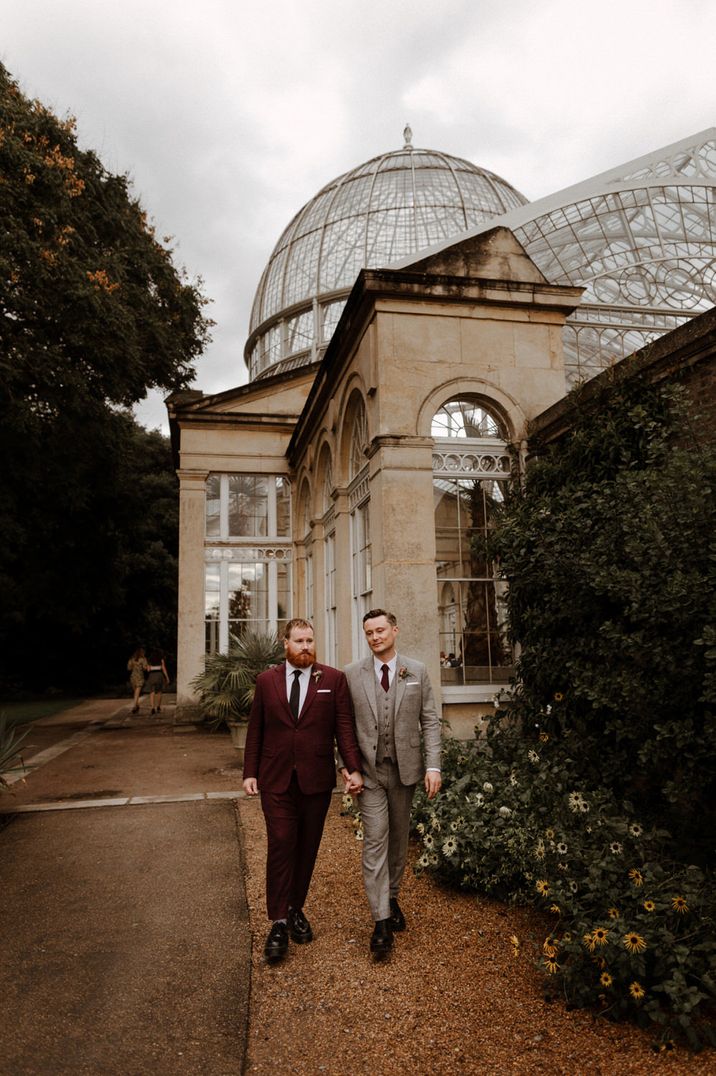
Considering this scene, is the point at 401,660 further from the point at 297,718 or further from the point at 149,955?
the point at 149,955

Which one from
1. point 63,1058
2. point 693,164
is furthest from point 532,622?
point 693,164

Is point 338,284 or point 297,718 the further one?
point 338,284

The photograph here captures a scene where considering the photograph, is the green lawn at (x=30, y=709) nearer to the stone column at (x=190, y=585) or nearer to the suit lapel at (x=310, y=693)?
the stone column at (x=190, y=585)

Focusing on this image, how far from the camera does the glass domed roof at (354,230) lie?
2041 cm

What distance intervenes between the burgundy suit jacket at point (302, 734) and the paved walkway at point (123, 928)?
99 cm

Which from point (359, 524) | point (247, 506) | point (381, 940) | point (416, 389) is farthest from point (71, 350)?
point (381, 940)

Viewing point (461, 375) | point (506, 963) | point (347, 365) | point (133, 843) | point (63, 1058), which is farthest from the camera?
point (347, 365)

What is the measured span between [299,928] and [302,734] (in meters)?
1.13

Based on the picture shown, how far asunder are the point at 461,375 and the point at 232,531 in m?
9.03

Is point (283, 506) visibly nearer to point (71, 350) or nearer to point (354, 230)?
point (71, 350)

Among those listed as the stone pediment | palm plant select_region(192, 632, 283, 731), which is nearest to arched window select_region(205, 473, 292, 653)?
palm plant select_region(192, 632, 283, 731)

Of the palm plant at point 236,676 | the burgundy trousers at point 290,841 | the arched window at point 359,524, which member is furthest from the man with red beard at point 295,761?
the palm plant at point 236,676

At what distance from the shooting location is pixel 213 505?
16562 millimetres

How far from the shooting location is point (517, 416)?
8.67 meters
